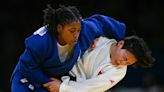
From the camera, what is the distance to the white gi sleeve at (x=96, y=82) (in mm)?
2512

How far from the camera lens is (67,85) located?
2521mm

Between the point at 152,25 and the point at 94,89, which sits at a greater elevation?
the point at 94,89

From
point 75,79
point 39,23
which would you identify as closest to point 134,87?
point 39,23

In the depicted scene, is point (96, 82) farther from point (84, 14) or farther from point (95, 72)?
point (84, 14)

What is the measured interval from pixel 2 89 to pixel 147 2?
149cm

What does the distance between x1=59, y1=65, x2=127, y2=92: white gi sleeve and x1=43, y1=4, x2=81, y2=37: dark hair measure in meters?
0.24

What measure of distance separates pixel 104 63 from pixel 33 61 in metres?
0.32

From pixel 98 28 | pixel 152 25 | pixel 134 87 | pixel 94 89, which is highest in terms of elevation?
pixel 98 28

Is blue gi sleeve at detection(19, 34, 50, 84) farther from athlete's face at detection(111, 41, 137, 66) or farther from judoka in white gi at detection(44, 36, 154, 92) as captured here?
athlete's face at detection(111, 41, 137, 66)

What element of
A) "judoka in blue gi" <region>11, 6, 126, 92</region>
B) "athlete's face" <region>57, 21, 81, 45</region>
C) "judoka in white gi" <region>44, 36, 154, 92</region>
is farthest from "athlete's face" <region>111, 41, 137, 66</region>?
"athlete's face" <region>57, 21, 81, 45</region>

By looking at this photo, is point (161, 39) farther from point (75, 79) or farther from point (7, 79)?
point (75, 79)

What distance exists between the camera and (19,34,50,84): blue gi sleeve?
2.42 m

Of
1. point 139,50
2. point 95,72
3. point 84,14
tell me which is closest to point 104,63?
point 95,72

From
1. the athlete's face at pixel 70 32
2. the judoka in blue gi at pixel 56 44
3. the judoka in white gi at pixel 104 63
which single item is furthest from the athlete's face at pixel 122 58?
the athlete's face at pixel 70 32
